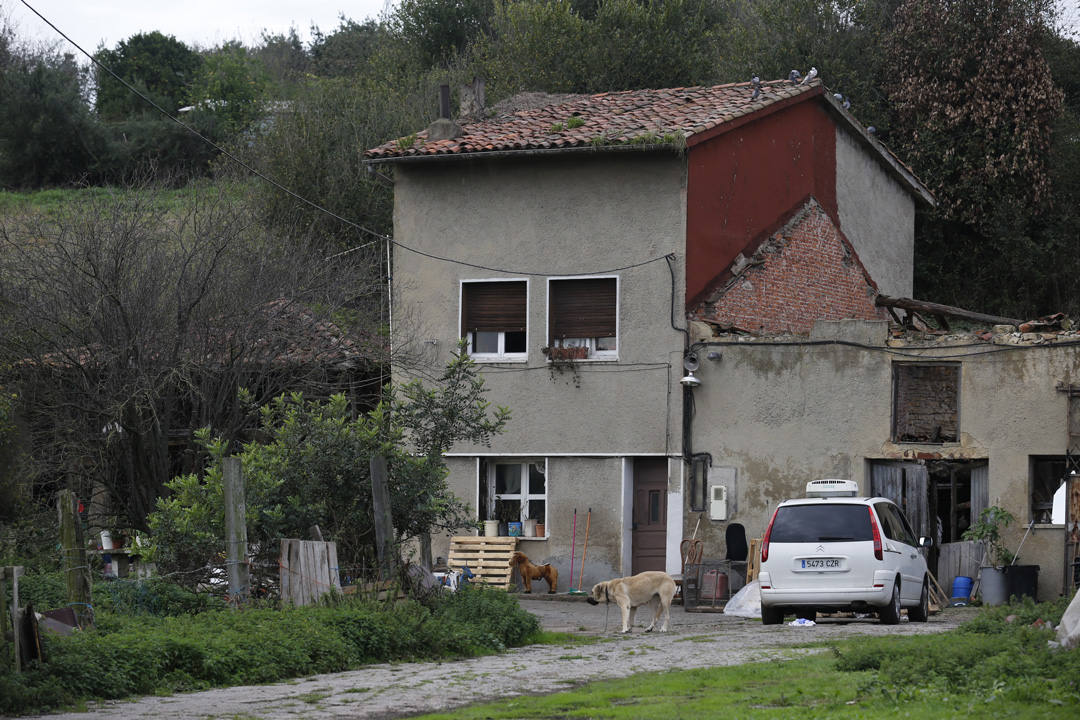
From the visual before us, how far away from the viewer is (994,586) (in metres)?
22.5

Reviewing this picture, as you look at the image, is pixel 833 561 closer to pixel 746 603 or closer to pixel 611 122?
pixel 746 603

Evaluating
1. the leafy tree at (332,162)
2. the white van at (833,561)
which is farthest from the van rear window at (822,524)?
the leafy tree at (332,162)

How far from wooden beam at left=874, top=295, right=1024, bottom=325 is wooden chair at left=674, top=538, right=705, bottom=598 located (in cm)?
805

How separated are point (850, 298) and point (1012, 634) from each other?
18.2 meters

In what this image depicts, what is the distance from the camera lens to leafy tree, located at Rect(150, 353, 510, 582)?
1568cm

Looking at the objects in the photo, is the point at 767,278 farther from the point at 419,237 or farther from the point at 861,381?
the point at 419,237

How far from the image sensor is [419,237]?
27688mm

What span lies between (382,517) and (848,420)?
10551mm

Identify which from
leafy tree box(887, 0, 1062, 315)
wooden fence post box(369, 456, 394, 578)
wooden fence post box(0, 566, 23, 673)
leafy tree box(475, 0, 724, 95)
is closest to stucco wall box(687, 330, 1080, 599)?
wooden fence post box(369, 456, 394, 578)

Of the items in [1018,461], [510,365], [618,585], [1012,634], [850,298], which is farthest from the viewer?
[850,298]

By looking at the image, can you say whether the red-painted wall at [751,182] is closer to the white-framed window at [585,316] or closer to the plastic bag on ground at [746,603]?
the white-framed window at [585,316]

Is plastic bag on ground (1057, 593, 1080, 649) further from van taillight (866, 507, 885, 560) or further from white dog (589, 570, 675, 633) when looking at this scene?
white dog (589, 570, 675, 633)

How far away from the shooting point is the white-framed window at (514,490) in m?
26.5

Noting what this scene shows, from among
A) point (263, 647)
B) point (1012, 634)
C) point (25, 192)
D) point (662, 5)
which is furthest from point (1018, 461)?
point (25, 192)
